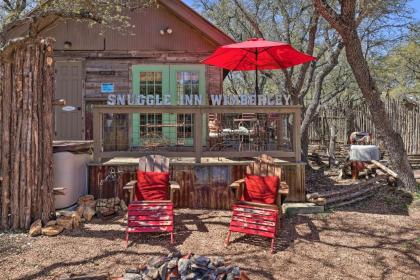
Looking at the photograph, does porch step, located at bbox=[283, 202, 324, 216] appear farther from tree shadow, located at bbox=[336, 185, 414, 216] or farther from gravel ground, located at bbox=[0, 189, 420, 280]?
tree shadow, located at bbox=[336, 185, 414, 216]

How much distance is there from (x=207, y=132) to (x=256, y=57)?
2.18 metres

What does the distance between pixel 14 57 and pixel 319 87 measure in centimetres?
825

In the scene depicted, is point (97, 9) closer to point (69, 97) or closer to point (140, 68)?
point (140, 68)

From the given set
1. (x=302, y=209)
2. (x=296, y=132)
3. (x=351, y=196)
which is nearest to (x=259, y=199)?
(x=302, y=209)

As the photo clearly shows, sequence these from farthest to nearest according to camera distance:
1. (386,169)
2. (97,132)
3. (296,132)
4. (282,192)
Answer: (386,169) → (296,132) → (97,132) → (282,192)

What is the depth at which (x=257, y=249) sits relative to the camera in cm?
482

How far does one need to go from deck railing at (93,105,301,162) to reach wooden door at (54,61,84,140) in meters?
1.26

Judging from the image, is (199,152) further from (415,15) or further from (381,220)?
(415,15)

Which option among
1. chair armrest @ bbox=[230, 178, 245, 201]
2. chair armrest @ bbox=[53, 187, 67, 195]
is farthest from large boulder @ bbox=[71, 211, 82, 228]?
chair armrest @ bbox=[230, 178, 245, 201]

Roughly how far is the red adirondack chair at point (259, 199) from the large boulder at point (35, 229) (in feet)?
8.51

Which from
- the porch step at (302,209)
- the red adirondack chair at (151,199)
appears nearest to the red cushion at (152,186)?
the red adirondack chair at (151,199)

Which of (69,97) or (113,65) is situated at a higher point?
(113,65)

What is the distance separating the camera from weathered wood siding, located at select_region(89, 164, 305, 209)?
664 cm

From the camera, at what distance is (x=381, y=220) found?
611cm
